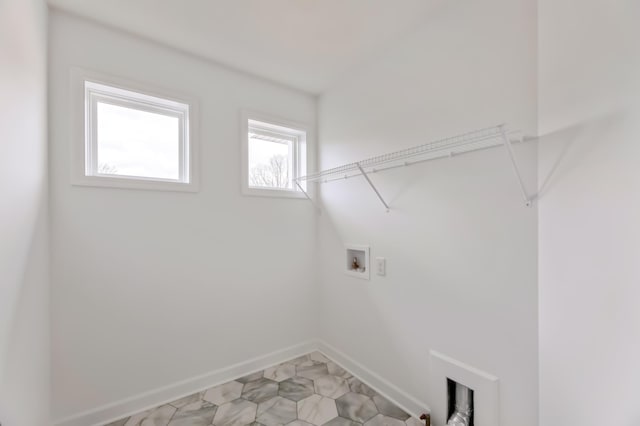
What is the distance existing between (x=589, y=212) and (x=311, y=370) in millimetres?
2087

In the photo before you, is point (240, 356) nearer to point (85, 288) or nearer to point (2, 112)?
point (85, 288)

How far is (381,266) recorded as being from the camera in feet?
6.46

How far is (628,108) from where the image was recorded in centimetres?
89

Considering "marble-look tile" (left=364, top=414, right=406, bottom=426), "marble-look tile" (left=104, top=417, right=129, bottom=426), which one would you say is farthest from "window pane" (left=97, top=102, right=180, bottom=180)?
"marble-look tile" (left=364, top=414, right=406, bottom=426)

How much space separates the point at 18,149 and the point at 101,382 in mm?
1421

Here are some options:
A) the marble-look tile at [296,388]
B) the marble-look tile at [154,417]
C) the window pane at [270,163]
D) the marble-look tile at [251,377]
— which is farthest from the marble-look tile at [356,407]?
the window pane at [270,163]

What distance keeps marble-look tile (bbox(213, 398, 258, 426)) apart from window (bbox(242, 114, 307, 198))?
150cm

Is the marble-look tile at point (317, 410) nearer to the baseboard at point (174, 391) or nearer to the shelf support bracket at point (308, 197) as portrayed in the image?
the baseboard at point (174, 391)

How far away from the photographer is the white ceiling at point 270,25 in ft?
5.16

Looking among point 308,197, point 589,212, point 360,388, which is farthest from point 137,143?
point 589,212

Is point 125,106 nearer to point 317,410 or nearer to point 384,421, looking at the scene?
point 317,410

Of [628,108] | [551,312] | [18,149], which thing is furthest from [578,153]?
[18,149]

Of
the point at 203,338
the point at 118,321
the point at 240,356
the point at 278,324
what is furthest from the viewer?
the point at 278,324

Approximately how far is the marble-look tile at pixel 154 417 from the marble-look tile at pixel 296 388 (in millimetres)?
710
